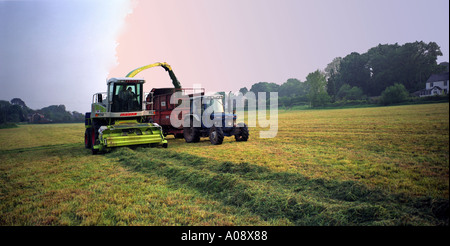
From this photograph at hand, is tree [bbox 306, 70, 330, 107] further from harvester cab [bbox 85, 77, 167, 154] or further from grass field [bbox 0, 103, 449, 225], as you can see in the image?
harvester cab [bbox 85, 77, 167, 154]

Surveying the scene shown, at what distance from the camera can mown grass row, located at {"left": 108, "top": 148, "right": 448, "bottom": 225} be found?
344 cm

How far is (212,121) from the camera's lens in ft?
43.5

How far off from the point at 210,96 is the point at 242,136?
8.77 ft

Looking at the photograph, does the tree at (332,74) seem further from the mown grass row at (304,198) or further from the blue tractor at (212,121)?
the blue tractor at (212,121)

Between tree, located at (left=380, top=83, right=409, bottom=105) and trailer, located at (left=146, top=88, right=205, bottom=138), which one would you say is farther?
trailer, located at (left=146, top=88, right=205, bottom=138)

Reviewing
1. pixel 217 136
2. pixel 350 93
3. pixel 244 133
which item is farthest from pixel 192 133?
pixel 350 93

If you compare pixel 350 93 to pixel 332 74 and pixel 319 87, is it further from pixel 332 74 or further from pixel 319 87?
pixel 319 87

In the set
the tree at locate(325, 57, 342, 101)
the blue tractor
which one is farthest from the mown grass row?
the blue tractor

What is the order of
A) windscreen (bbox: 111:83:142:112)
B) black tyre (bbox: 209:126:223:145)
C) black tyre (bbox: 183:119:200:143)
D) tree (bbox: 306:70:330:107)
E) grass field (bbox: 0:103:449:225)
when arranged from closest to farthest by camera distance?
grass field (bbox: 0:103:449:225) < tree (bbox: 306:70:330:107) < windscreen (bbox: 111:83:142:112) < black tyre (bbox: 209:126:223:145) < black tyre (bbox: 183:119:200:143)

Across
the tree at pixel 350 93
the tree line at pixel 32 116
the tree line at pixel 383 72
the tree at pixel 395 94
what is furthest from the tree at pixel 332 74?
the tree line at pixel 32 116

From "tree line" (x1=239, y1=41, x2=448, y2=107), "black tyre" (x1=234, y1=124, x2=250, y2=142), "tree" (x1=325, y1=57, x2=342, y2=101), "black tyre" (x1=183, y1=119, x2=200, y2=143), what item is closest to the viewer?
"tree line" (x1=239, y1=41, x2=448, y2=107)

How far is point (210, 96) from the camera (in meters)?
13.4

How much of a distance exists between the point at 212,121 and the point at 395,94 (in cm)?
1032

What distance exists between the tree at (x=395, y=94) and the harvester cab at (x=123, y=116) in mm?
9968
